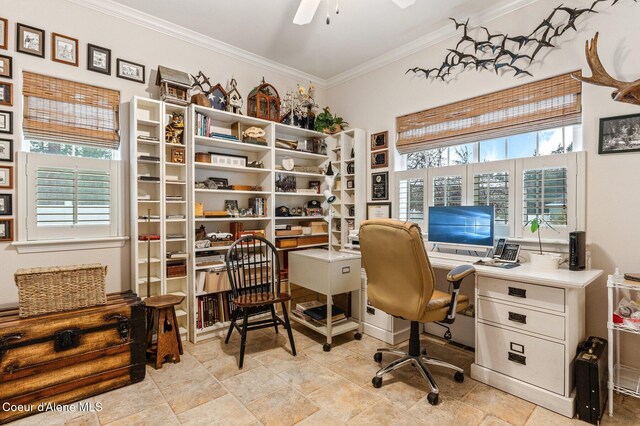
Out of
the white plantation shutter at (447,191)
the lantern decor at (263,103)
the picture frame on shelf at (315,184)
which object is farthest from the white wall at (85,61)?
the white plantation shutter at (447,191)

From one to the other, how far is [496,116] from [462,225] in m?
0.99

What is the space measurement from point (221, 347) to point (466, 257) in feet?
7.38

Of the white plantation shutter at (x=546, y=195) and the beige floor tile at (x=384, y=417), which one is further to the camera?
the white plantation shutter at (x=546, y=195)

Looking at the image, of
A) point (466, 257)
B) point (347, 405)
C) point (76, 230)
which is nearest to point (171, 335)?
point (76, 230)

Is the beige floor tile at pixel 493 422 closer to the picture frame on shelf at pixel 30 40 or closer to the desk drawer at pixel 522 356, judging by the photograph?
the desk drawer at pixel 522 356

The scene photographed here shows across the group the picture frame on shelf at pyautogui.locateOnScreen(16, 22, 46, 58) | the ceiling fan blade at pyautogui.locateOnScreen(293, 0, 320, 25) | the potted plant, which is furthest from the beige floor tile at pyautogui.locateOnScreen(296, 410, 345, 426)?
the picture frame on shelf at pyautogui.locateOnScreen(16, 22, 46, 58)

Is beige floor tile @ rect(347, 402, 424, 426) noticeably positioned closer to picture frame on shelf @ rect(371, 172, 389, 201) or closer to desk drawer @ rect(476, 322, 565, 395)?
desk drawer @ rect(476, 322, 565, 395)

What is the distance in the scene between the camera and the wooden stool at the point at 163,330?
7.78 feet

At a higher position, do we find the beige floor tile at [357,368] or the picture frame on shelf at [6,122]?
the picture frame on shelf at [6,122]

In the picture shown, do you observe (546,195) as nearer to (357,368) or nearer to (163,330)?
(357,368)

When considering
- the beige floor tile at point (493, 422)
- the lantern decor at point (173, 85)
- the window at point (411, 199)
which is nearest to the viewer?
the beige floor tile at point (493, 422)

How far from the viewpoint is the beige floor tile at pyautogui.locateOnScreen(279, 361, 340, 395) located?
83.5 inches

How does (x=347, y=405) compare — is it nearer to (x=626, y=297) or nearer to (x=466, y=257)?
(x=466, y=257)

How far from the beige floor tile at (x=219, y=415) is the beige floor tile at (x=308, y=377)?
386 millimetres
